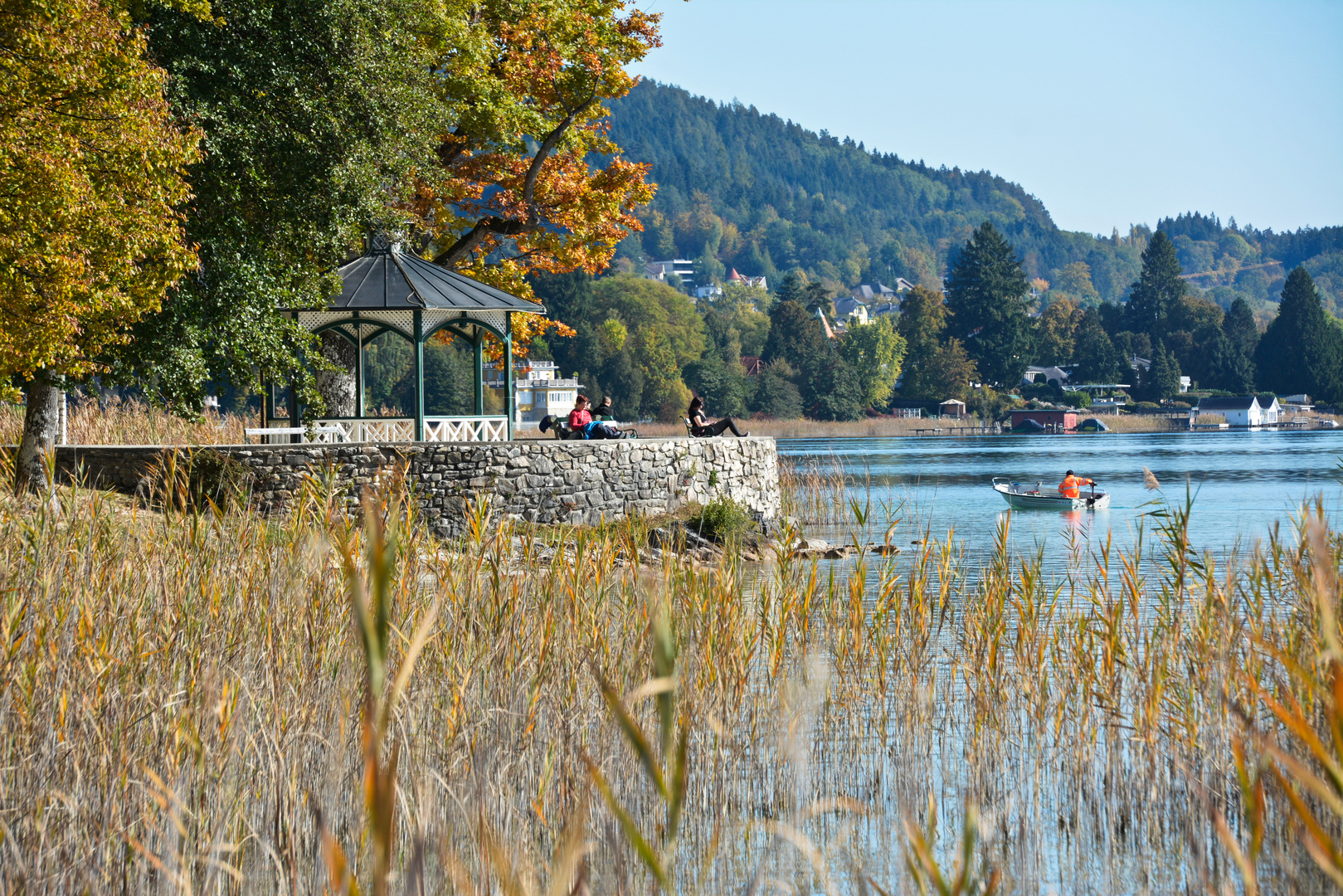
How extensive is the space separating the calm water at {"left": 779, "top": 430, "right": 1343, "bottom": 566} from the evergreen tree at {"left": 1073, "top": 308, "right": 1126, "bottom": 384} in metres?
22.4

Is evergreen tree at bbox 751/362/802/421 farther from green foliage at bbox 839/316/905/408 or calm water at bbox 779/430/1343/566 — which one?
green foliage at bbox 839/316/905/408

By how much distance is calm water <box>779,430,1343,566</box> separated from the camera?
18.2 m

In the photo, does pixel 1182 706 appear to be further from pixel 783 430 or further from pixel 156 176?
pixel 783 430

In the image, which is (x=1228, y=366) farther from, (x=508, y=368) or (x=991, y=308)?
(x=508, y=368)

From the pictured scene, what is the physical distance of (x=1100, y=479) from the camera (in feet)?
116

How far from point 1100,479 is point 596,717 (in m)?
33.6

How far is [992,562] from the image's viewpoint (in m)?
5.99

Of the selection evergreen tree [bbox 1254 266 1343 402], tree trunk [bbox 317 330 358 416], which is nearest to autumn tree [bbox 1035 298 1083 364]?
evergreen tree [bbox 1254 266 1343 402]

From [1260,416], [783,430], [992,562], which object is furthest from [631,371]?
[992,562]

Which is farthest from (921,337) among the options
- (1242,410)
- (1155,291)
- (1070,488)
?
(1070,488)

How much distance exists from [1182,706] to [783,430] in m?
72.2

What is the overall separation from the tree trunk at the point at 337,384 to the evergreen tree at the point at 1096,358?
8906cm

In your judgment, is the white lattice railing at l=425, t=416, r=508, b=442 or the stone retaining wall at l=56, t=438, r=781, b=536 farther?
the white lattice railing at l=425, t=416, r=508, b=442

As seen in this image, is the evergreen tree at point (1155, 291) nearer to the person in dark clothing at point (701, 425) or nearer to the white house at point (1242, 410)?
the white house at point (1242, 410)
